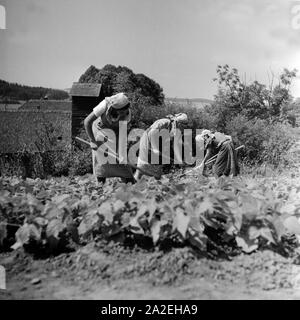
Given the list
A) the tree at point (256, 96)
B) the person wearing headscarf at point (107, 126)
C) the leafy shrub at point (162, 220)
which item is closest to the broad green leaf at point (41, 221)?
the leafy shrub at point (162, 220)

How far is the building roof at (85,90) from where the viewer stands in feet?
77.6

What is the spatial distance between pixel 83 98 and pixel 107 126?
20055mm

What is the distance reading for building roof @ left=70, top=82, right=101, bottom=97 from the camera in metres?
23.7

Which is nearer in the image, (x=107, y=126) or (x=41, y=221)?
(x=41, y=221)

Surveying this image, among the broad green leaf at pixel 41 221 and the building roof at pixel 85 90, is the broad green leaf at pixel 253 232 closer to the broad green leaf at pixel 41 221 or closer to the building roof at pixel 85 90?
the broad green leaf at pixel 41 221

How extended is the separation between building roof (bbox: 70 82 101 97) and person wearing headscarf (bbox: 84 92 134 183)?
19.4 meters

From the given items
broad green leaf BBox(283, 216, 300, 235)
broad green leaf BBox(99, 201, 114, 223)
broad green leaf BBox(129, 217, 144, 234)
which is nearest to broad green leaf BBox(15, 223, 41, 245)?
broad green leaf BBox(99, 201, 114, 223)

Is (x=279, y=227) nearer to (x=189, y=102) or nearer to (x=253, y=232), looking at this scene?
(x=253, y=232)

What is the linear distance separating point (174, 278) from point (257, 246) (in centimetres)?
65

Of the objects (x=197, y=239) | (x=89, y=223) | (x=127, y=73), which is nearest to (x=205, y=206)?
(x=197, y=239)

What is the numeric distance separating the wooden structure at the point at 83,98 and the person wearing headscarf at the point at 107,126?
1896cm

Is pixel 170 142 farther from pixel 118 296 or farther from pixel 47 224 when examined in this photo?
pixel 118 296

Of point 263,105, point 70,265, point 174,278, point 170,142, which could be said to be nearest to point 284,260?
point 174,278

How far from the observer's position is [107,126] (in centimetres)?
458
